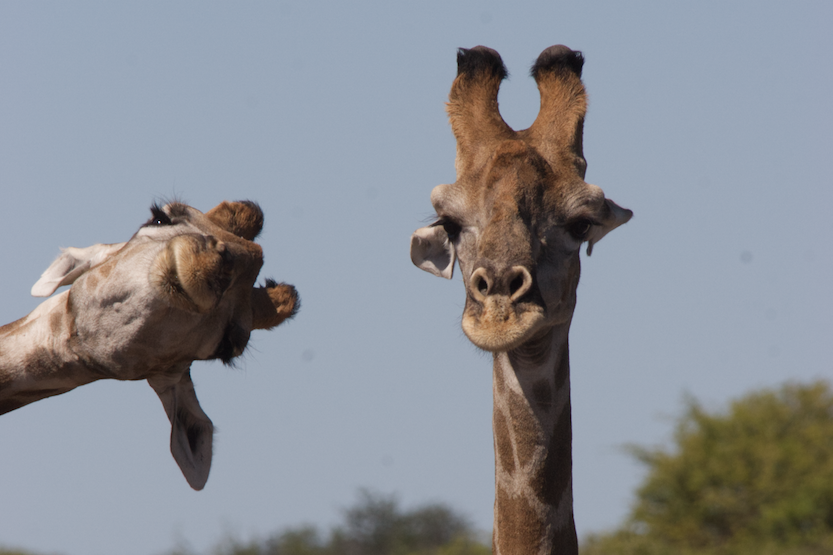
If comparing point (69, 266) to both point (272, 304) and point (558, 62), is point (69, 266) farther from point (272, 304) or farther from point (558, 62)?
point (558, 62)

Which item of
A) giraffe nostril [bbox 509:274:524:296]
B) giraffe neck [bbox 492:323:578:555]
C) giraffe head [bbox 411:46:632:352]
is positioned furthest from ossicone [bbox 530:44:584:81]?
giraffe nostril [bbox 509:274:524:296]

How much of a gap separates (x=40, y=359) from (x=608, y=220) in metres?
3.00

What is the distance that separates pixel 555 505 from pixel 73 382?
8.67 ft

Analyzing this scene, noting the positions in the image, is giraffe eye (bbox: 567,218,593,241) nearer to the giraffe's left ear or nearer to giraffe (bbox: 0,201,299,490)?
the giraffe's left ear

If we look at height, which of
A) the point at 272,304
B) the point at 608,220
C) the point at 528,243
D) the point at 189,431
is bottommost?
the point at 189,431

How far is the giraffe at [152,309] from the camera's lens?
3238mm

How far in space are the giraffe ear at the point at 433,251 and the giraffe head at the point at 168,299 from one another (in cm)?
200

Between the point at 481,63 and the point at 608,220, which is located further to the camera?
the point at 481,63

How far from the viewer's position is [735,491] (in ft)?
100

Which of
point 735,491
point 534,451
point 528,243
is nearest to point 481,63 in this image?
point 528,243

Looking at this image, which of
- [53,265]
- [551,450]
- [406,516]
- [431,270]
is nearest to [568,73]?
[431,270]

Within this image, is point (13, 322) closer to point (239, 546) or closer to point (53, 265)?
point (53, 265)

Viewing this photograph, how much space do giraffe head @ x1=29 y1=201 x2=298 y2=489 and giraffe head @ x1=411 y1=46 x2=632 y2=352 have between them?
113 cm

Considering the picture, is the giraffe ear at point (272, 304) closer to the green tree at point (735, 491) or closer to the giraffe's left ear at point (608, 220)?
the giraffe's left ear at point (608, 220)
